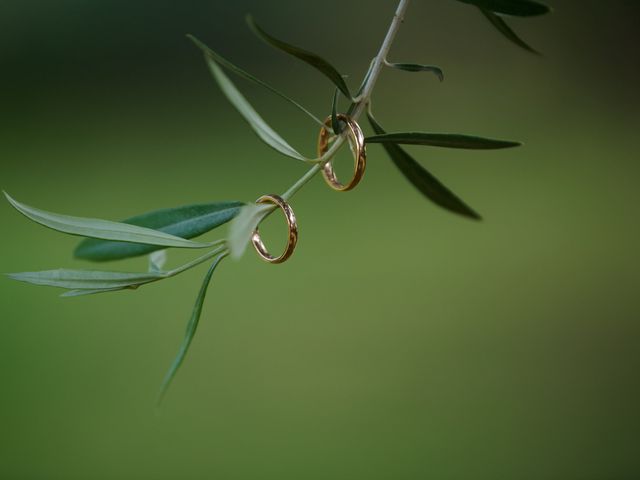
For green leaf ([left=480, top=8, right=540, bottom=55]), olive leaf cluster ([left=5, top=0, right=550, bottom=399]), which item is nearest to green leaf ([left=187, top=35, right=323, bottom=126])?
olive leaf cluster ([left=5, top=0, right=550, bottom=399])

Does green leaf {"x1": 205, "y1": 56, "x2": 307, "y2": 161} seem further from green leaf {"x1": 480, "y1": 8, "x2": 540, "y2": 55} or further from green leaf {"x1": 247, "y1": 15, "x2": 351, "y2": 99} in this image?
green leaf {"x1": 480, "y1": 8, "x2": 540, "y2": 55}

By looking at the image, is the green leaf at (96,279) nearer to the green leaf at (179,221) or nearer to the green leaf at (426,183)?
the green leaf at (179,221)

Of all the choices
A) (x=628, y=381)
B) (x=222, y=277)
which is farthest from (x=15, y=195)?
(x=628, y=381)

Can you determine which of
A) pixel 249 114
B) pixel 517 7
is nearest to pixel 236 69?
pixel 249 114

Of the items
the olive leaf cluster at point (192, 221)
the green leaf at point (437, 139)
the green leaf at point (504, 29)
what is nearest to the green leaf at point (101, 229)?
the olive leaf cluster at point (192, 221)

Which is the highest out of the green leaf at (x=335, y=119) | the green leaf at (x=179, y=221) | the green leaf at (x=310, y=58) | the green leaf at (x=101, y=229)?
the green leaf at (x=310, y=58)
